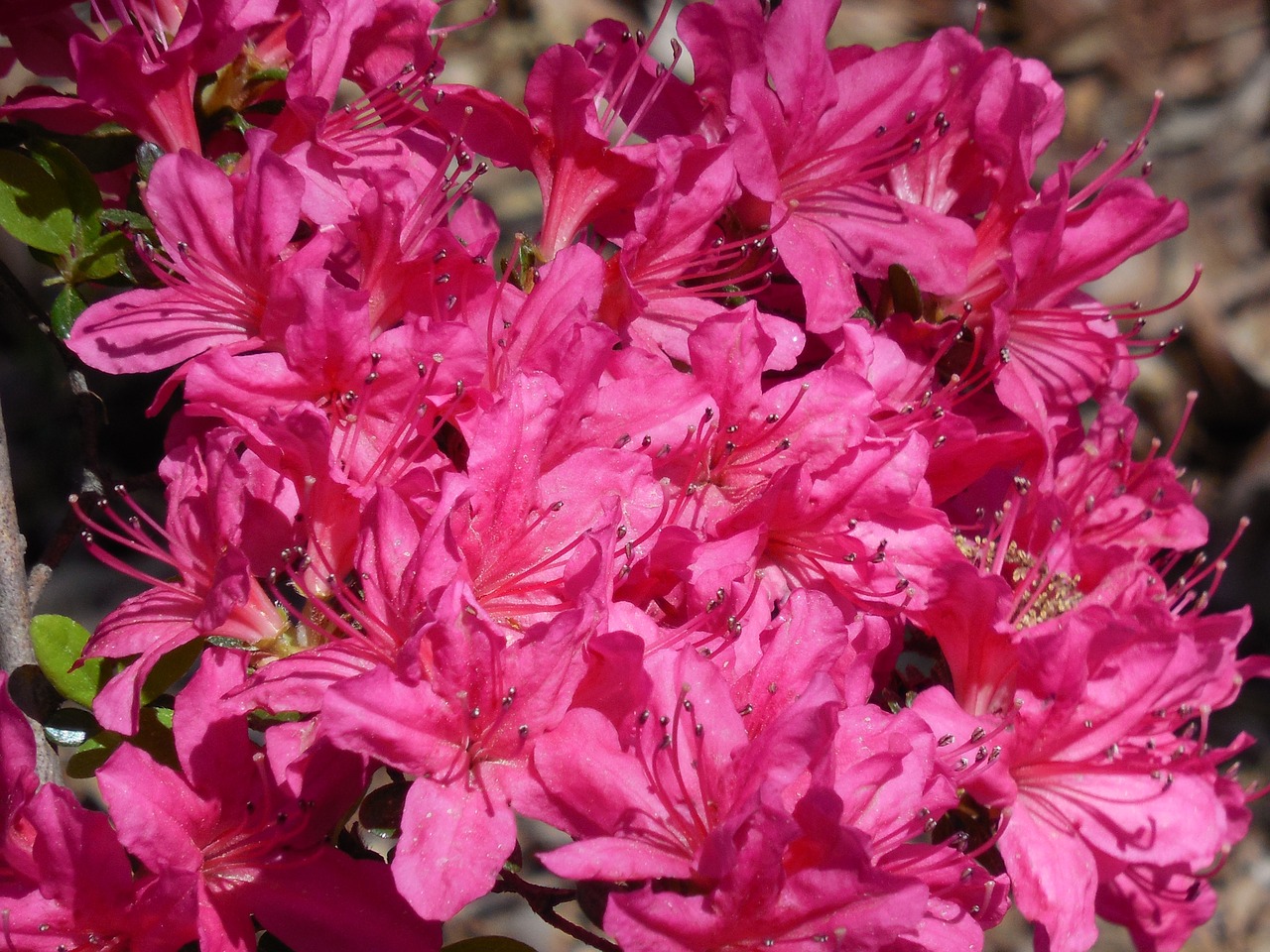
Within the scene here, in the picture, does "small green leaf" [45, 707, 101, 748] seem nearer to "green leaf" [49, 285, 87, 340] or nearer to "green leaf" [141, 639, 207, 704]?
"green leaf" [141, 639, 207, 704]

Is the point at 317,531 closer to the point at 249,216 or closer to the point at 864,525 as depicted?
the point at 249,216

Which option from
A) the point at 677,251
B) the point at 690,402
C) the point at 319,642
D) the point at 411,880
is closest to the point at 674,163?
the point at 677,251

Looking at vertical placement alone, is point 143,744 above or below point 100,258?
below

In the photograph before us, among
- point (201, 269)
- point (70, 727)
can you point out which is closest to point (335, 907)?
point (70, 727)

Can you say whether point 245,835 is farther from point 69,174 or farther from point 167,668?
point 69,174

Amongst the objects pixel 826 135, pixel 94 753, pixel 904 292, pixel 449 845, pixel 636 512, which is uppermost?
pixel 826 135

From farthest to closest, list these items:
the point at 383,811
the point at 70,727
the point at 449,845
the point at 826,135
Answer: the point at 826,135, the point at 70,727, the point at 383,811, the point at 449,845

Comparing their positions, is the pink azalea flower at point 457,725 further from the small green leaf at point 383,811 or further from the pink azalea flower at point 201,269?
the pink azalea flower at point 201,269

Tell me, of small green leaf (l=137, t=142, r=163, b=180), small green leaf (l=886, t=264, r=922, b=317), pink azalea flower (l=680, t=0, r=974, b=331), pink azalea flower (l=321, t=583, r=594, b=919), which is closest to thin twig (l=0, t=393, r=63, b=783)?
small green leaf (l=137, t=142, r=163, b=180)
